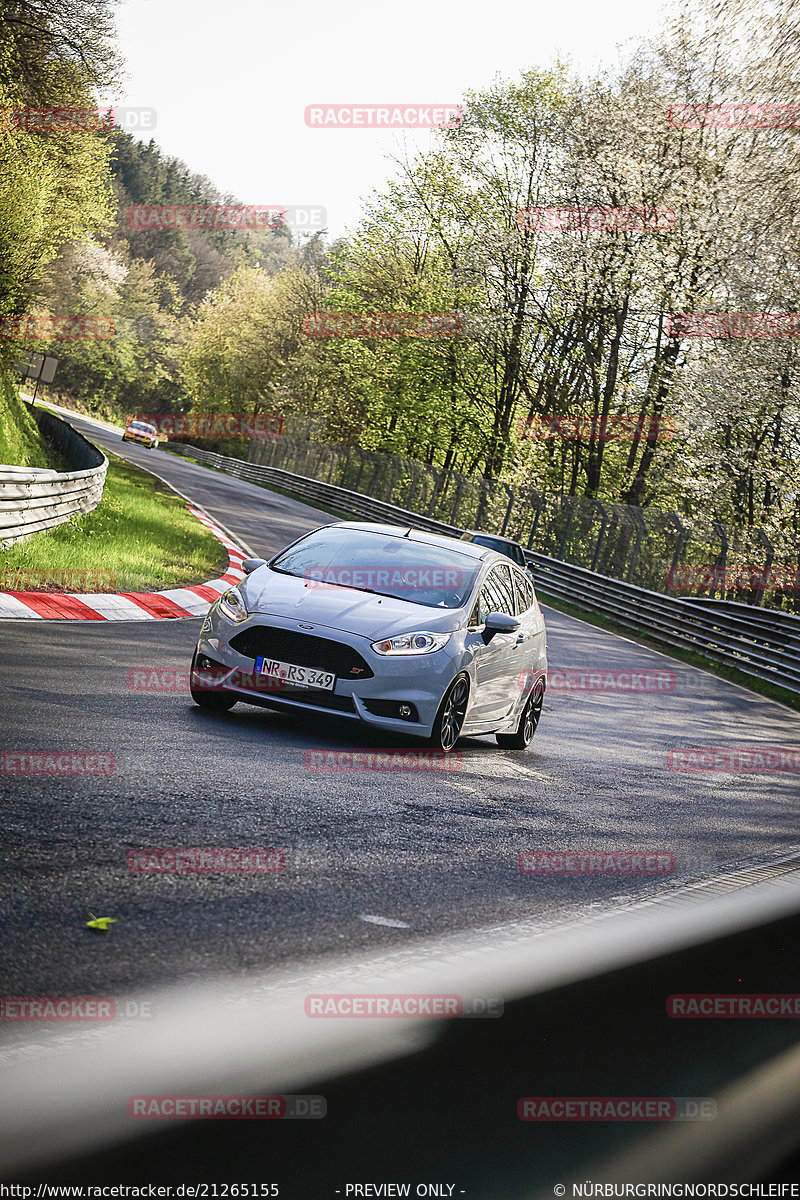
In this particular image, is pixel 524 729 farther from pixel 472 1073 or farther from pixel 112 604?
pixel 472 1073

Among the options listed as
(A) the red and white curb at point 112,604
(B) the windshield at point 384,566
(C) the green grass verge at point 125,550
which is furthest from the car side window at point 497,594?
(C) the green grass verge at point 125,550

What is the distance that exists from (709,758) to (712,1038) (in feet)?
37.0

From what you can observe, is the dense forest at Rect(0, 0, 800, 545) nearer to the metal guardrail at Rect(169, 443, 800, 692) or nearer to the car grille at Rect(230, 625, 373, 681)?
the metal guardrail at Rect(169, 443, 800, 692)

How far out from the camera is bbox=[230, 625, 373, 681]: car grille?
830 centimetres

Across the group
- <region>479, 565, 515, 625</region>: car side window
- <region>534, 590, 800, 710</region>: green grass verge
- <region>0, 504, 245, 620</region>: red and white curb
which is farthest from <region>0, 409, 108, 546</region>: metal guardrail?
<region>534, 590, 800, 710</region>: green grass verge

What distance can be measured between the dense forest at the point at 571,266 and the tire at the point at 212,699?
52.2ft

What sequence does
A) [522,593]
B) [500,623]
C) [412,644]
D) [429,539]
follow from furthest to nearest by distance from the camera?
[522,593] → [429,539] → [500,623] → [412,644]

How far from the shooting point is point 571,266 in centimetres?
4103

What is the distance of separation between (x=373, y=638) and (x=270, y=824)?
2930 millimetres

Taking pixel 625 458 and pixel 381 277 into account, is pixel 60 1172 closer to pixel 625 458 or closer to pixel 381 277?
pixel 625 458

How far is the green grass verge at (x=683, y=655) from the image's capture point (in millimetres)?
21870

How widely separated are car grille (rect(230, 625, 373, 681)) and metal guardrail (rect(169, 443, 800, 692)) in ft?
51.6

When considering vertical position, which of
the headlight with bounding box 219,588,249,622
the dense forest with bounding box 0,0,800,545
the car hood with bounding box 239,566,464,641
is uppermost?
the dense forest with bounding box 0,0,800,545

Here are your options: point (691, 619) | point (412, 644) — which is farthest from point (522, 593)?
point (691, 619)
